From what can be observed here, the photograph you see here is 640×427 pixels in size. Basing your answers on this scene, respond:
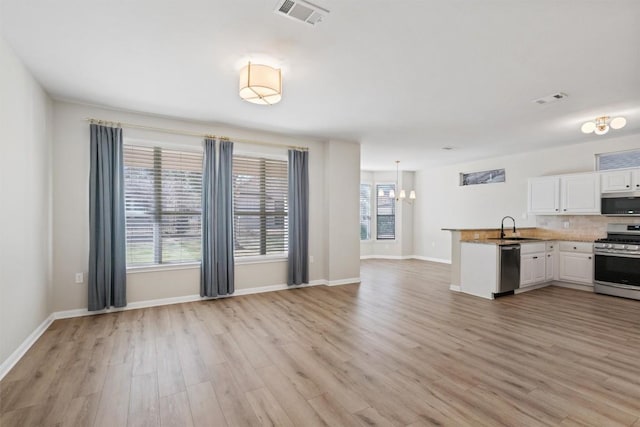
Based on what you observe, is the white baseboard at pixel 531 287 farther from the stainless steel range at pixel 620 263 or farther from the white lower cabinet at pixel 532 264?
the stainless steel range at pixel 620 263

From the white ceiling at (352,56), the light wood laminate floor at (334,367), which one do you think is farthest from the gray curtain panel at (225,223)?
the white ceiling at (352,56)

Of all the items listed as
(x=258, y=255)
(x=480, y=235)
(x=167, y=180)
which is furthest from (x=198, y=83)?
(x=480, y=235)

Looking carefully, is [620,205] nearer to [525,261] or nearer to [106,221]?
[525,261]

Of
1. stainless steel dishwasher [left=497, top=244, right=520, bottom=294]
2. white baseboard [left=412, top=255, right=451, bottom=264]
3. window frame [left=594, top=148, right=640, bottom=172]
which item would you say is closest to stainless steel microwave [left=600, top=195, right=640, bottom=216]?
window frame [left=594, top=148, right=640, bottom=172]

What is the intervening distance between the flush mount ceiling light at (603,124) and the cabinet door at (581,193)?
4.28ft

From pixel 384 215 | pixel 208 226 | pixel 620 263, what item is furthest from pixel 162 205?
pixel 620 263

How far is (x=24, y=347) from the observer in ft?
9.83

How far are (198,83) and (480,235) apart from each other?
510 cm

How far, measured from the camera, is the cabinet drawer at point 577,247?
18.0 feet

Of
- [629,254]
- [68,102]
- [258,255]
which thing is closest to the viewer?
[68,102]

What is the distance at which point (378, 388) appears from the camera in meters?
2.36

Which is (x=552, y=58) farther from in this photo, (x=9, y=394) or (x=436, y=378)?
(x=9, y=394)

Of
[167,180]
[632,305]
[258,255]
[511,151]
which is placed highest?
[511,151]

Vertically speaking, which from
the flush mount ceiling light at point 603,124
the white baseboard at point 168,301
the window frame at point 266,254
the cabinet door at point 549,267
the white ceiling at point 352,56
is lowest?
the white baseboard at point 168,301
